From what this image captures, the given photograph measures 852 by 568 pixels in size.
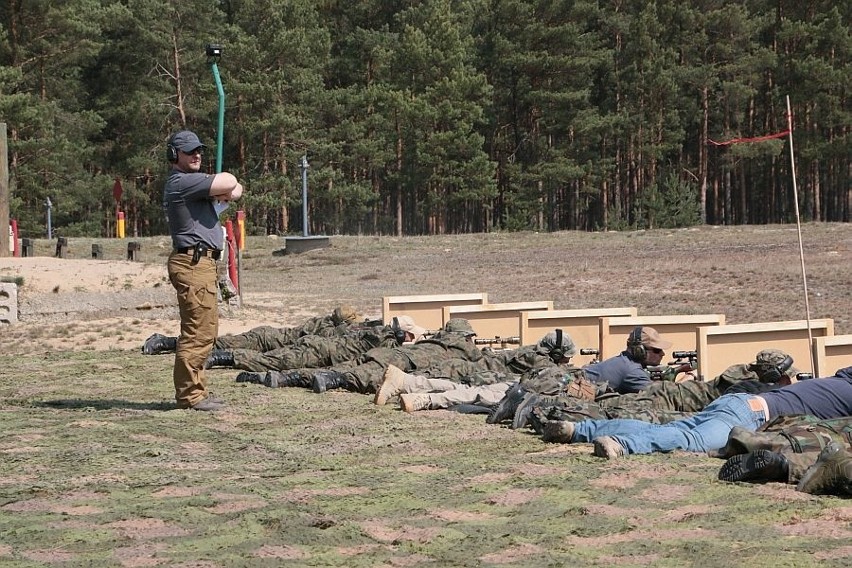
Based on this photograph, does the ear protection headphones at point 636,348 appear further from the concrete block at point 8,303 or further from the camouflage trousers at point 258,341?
the concrete block at point 8,303

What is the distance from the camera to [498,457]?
7.09 meters

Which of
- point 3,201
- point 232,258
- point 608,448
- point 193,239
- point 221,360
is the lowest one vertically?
point 608,448

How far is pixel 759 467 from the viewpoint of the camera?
6066mm

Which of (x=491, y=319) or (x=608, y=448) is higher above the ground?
Answer: (x=491, y=319)

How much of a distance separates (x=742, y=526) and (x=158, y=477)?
3.02 meters

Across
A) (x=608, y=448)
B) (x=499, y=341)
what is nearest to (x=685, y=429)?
(x=608, y=448)

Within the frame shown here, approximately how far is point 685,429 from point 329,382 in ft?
12.4

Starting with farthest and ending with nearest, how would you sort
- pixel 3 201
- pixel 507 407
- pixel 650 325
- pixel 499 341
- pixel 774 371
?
pixel 3 201 → pixel 499 341 → pixel 650 325 → pixel 507 407 → pixel 774 371

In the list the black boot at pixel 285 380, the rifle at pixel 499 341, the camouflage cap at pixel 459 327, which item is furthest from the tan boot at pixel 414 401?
the rifle at pixel 499 341

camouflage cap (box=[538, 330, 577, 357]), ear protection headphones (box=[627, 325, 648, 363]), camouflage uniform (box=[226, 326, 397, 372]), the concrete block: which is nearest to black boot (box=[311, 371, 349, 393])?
camouflage uniform (box=[226, 326, 397, 372])

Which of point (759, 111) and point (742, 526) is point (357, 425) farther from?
point (759, 111)

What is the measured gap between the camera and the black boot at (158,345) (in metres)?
13.2

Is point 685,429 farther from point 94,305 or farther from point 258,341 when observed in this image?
point 94,305

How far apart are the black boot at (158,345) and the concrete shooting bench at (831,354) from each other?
6873 mm
